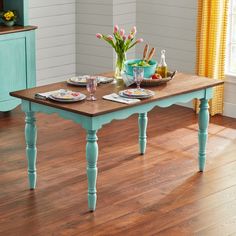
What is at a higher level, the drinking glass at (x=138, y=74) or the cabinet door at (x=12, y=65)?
the drinking glass at (x=138, y=74)

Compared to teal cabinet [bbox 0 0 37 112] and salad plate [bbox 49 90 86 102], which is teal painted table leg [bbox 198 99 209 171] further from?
teal cabinet [bbox 0 0 37 112]

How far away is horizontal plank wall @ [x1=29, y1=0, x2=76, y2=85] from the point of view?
763 centimetres

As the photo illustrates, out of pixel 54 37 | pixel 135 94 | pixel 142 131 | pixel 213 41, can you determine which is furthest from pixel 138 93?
pixel 54 37

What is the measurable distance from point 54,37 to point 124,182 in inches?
112

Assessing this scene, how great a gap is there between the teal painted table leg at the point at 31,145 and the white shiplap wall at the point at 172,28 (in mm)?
2761

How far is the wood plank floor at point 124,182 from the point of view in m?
4.71

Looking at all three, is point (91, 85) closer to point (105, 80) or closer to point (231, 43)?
point (105, 80)

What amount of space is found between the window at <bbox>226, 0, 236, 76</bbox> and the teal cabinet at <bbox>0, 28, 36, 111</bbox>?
1.96 m

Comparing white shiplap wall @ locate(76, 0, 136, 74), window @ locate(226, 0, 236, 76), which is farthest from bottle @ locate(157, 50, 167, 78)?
white shiplap wall @ locate(76, 0, 136, 74)

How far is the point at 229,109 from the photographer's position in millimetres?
7242

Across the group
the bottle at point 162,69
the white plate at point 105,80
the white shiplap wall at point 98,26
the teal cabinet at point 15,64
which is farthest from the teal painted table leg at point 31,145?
the white shiplap wall at point 98,26

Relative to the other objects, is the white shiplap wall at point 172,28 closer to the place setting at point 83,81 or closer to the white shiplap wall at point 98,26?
the white shiplap wall at point 98,26

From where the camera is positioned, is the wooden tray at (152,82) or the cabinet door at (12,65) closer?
the wooden tray at (152,82)

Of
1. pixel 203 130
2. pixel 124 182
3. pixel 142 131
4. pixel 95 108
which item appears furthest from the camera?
pixel 142 131
